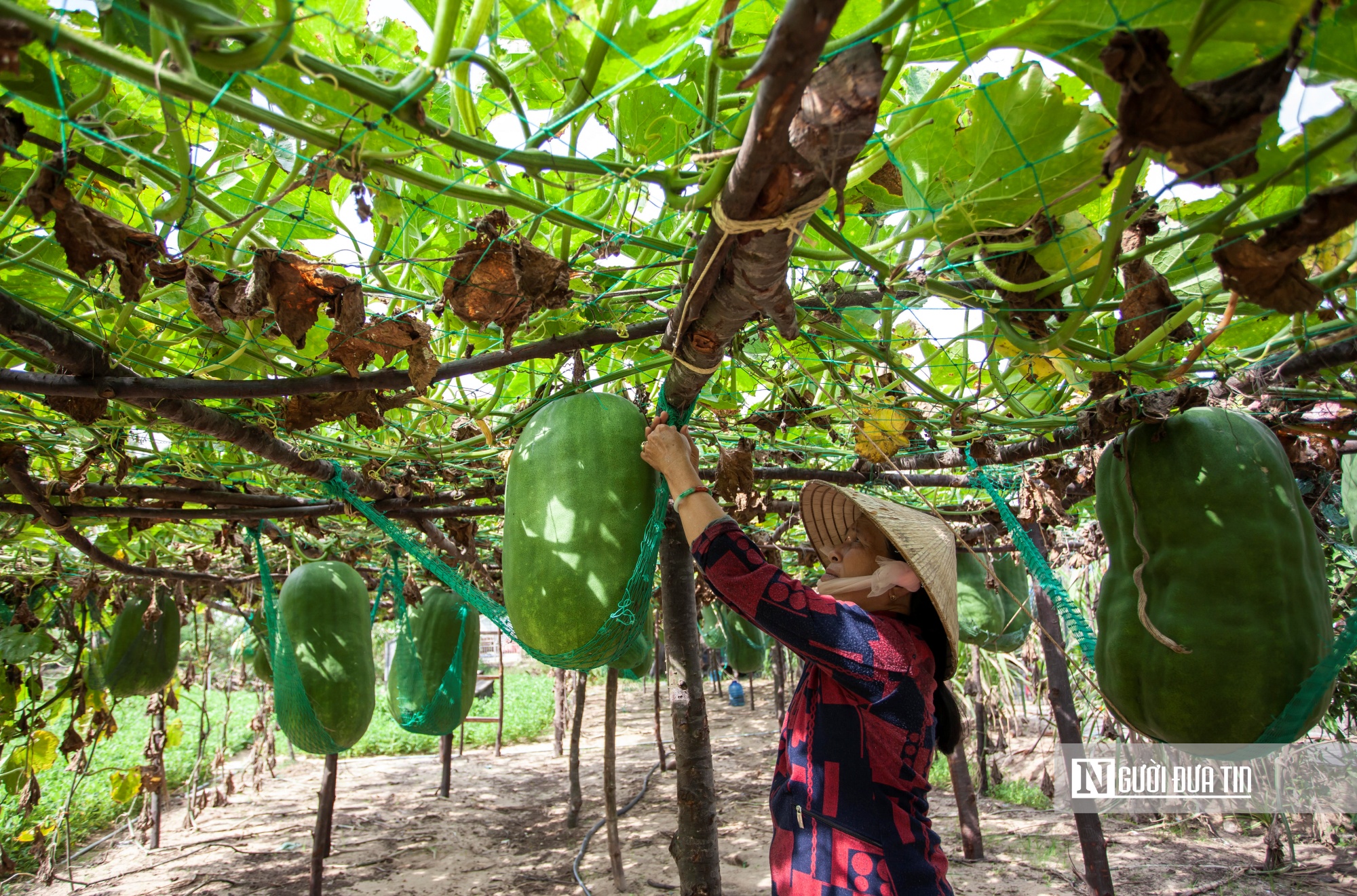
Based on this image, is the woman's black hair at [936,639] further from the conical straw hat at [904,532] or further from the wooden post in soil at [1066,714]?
the wooden post in soil at [1066,714]

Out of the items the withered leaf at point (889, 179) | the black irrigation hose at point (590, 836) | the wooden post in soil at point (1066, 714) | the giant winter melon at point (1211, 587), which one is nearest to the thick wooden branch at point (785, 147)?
the withered leaf at point (889, 179)

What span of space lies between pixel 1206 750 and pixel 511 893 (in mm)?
4680

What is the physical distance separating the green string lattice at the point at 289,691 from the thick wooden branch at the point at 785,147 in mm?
2528

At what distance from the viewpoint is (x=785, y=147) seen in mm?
763

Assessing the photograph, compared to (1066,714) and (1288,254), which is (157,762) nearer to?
(1066,714)

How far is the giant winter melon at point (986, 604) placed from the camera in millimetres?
4754

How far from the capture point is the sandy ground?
5133mm

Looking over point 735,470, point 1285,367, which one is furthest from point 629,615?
point 1285,367

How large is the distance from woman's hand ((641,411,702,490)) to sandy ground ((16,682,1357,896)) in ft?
14.3

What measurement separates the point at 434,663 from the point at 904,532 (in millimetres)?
3499

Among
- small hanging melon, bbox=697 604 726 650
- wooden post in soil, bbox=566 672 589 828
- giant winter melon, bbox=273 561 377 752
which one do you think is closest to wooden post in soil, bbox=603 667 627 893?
wooden post in soil, bbox=566 672 589 828

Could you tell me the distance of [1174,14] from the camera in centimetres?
81

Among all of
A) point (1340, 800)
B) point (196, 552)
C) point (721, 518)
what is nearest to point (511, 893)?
point (196, 552)

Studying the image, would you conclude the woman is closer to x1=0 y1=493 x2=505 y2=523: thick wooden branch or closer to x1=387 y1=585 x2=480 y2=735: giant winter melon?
x1=0 y1=493 x2=505 y2=523: thick wooden branch
